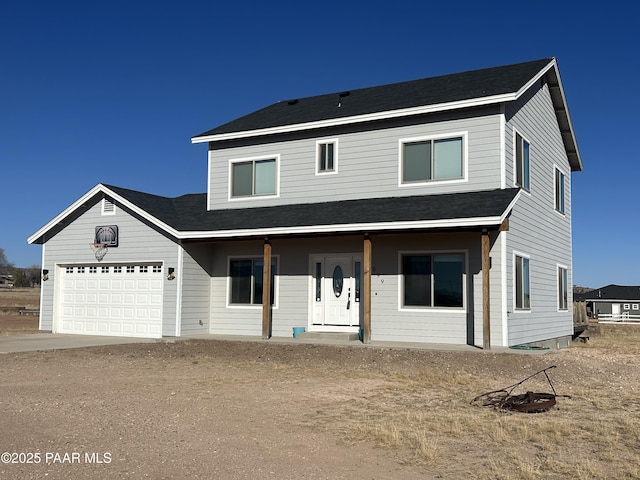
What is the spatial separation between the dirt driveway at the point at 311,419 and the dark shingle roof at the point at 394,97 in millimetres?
6814

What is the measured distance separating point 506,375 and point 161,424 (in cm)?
723

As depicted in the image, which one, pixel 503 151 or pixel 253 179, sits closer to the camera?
pixel 503 151

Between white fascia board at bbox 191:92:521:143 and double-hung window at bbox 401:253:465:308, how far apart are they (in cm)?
372

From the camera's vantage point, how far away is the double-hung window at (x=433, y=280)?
52.5ft

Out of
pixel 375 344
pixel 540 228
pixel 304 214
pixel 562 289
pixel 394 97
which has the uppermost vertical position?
pixel 394 97

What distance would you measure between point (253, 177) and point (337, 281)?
4.37 m

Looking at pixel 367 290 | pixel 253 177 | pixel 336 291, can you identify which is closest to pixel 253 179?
pixel 253 177

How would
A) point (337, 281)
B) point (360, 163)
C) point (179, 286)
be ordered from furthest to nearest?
point (179, 286)
point (360, 163)
point (337, 281)

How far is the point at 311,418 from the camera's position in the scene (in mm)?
8672

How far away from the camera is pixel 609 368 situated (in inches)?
570

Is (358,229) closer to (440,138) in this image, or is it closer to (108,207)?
(440,138)

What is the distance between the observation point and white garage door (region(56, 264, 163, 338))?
1903cm

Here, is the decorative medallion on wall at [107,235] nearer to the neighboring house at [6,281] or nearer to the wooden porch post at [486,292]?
the wooden porch post at [486,292]

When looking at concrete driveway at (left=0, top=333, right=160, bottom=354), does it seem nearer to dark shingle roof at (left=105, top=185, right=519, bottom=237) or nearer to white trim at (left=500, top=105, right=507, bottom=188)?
dark shingle roof at (left=105, top=185, right=519, bottom=237)
